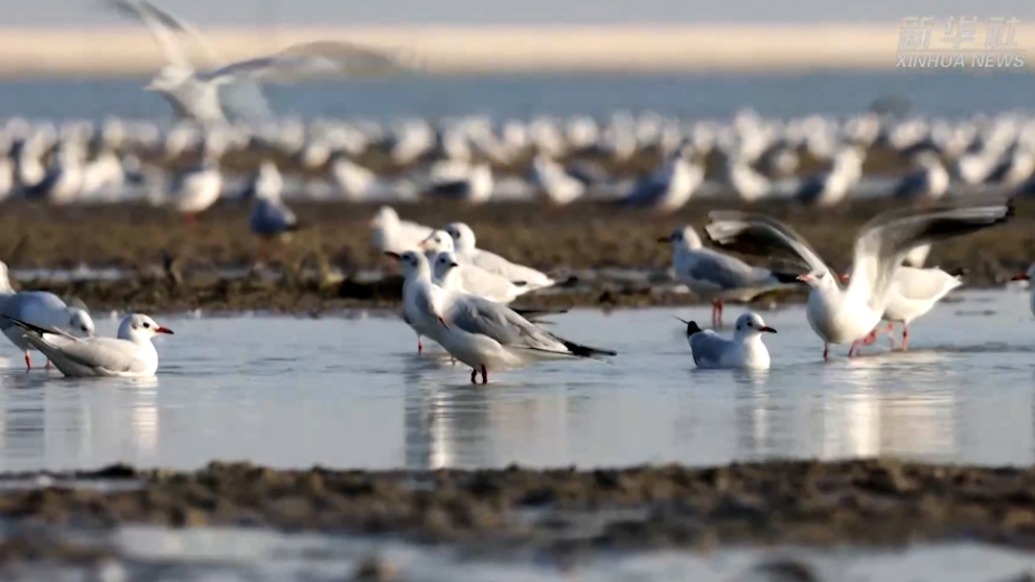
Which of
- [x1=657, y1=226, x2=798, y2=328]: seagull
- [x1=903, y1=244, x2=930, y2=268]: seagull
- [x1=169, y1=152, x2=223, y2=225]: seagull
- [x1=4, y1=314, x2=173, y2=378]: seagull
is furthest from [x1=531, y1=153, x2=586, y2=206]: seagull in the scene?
[x1=4, y1=314, x2=173, y2=378]: seagull

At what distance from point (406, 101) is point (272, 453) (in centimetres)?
11419

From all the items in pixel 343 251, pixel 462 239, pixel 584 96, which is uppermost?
pixel 584 96

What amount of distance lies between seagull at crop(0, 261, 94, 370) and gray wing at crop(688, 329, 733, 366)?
3.48 metres

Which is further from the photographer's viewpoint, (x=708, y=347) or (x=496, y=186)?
(x=496, y=186)

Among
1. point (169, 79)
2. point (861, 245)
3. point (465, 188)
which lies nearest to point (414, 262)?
point (861, 245)

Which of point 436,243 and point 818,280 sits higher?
point 436,243

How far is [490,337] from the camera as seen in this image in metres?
12.9

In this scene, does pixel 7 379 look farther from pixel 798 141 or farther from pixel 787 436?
pixel 798 141

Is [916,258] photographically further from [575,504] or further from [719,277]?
[575,504]

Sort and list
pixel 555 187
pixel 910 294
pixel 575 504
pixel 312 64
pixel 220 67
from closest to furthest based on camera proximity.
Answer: pixel 575 504
pixel 910 294
pixel 312 64
pixel 220 67
pixel 555 187

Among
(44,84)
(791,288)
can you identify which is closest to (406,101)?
(44,84)

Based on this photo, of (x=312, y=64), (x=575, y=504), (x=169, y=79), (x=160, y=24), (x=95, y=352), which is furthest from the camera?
(x=160, y=24)

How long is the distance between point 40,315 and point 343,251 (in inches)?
368

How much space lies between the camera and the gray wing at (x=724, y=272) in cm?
1741
